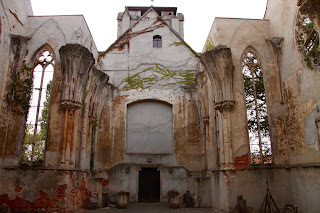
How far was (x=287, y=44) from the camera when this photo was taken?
35.1 ft

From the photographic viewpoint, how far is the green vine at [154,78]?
1600 centimetres

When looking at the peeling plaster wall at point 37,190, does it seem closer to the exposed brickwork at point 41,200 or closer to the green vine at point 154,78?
the exposed brickwork at point 41,200

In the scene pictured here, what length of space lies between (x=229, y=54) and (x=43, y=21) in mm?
8278

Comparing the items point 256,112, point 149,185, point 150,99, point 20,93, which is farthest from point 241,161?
point 20,93

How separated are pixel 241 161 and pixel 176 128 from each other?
5.64 meters

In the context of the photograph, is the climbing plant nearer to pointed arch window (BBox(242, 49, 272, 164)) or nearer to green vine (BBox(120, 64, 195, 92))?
pointed arch window (BBox(242, 49, 272, 164))

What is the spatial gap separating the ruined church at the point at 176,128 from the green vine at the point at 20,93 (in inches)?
1.6

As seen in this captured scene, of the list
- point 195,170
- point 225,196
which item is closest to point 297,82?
point 225,196

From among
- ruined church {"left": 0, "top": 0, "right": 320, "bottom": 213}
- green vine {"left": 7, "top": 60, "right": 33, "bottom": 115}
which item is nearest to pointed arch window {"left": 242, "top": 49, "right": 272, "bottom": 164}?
ruined church {"left": 0, "top": 0, "right": 320, "bottom": 213}

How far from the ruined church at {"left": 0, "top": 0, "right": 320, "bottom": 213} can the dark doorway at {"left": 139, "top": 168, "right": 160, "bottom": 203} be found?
55 mm

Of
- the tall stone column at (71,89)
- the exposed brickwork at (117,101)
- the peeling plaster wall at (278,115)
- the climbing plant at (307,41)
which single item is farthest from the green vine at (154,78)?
the climbing plant at (307,41)

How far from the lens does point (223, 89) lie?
10867 millimetres

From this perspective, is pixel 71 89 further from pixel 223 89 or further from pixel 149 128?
pixel 223 89

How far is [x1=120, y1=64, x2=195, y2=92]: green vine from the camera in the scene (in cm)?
1600
